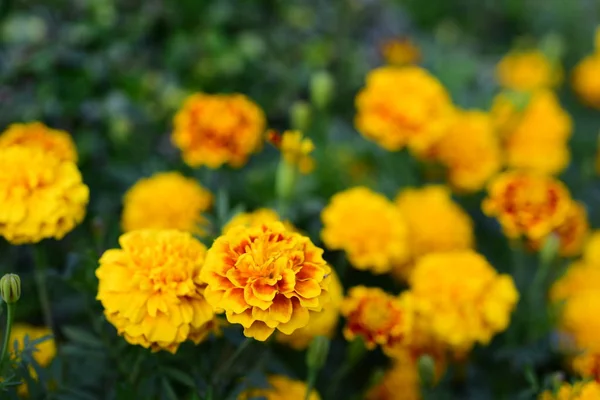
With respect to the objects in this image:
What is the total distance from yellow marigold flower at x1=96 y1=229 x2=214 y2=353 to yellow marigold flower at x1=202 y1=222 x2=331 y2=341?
0.23ft

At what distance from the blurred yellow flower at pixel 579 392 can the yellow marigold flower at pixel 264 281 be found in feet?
1.12

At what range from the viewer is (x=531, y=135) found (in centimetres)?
144

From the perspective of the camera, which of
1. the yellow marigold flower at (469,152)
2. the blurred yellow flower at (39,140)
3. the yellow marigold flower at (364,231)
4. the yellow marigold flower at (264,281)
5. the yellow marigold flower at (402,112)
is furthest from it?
the yellow marigold flower at (469,152)

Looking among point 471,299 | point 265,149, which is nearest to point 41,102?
point 265,149

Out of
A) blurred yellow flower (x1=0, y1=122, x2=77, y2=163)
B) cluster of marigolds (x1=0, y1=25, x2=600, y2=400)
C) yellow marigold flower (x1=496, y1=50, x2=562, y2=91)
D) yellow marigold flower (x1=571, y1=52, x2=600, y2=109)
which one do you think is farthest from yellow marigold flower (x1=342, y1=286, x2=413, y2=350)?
yellow marigold flower (x1=571, y1=52, x2=600, y2=109)

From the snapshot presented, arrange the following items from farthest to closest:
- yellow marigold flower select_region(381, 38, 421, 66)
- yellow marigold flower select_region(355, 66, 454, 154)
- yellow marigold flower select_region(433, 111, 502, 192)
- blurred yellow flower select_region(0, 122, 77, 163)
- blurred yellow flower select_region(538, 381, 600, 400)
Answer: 1. yellow marigold flower select_region(381, 38, 421, 66)
2. yellow marigold flower select_region(433, 111, 502, 192)
3. yellow marigold flower select_region(355, 66, 454, 154)
4. blurred yellow flower select_region(0, 122, 77, 163)
5. blurred yellow flower select_region(538, 381, 600, 400)

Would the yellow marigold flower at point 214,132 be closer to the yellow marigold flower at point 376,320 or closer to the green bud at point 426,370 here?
the yellow marigold flower at point 376,320

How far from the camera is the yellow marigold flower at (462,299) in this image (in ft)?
3.23

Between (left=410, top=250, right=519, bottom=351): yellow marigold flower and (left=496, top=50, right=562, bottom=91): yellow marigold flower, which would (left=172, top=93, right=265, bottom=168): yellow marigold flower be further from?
(left=496, top=50, right=562, bottom=91): yellow marigold flower

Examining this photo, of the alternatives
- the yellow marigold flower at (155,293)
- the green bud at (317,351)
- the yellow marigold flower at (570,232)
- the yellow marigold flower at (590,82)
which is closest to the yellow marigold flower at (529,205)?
the yellow marigold flower at (570,232)

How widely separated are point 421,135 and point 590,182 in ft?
2.15

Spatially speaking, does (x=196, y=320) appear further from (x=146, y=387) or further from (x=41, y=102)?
(x=41, y=102)

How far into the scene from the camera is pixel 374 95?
4.14ft

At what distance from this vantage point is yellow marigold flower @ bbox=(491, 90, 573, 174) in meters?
1.42
